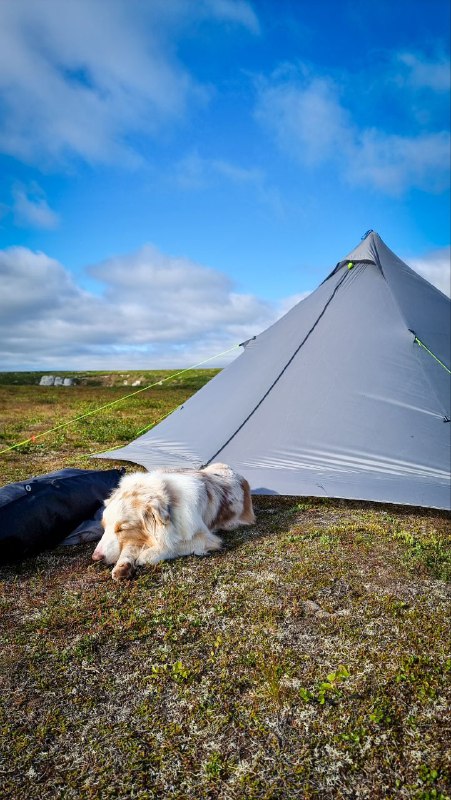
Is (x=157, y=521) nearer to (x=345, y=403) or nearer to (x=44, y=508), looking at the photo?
(x=44, y=508)

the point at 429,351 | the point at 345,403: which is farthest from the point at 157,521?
the point at 429,351

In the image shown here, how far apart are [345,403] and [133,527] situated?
4.29m

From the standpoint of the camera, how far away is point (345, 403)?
791 centimetres

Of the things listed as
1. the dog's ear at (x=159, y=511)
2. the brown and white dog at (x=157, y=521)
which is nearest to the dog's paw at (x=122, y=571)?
the brown and white dog at (x=157, y=521)

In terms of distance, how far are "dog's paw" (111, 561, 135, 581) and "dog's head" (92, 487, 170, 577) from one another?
5.9 inches

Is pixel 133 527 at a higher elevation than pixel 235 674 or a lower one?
higher

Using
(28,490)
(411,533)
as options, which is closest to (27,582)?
(28,490)

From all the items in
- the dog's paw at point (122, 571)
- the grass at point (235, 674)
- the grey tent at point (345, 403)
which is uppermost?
the grey tent at point (345, 403)

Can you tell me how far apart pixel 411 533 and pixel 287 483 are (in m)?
2.01

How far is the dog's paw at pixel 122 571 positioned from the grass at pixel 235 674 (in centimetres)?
9

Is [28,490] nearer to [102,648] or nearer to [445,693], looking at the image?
[102,648]

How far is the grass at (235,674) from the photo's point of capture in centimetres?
274

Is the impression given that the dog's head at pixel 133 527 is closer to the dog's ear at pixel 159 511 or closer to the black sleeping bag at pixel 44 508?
the dog's ear at pixel 159 511

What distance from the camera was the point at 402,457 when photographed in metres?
7.30
